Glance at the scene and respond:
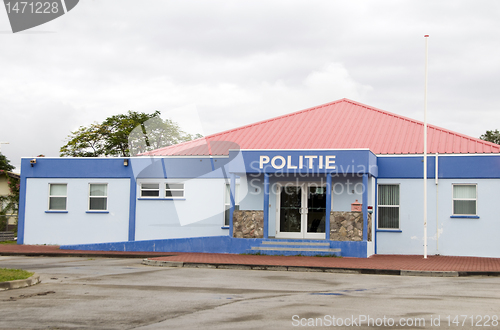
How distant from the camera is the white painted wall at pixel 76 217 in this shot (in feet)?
81.6

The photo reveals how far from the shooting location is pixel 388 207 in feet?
74.7

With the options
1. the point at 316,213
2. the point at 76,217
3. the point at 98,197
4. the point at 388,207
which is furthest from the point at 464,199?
the point at 76,217

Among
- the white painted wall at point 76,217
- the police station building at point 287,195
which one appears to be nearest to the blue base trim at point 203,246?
the police station building at point 287,195

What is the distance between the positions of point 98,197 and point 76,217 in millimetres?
1348

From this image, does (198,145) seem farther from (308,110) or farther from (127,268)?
(127,268)

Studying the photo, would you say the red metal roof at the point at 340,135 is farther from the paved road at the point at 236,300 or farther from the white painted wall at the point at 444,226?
the paved road at the point at 236,300

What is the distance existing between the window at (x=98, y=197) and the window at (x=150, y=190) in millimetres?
1753

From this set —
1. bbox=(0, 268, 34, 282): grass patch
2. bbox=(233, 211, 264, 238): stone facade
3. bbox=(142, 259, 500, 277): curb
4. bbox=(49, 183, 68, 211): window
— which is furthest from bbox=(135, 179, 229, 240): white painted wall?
bbox=(0, 268, 34, 282): grass patch

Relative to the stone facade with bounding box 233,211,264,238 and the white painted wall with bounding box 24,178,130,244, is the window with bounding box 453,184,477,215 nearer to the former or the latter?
the stone facade with bounding box 233,211,264,238

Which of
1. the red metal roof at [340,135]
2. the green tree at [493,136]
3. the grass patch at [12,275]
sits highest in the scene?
the green tree at [493,136]

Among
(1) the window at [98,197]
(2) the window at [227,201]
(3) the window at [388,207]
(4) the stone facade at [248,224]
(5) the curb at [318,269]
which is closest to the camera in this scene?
(5) the curb at [318,269]

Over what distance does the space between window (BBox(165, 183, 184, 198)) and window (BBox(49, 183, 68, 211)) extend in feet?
15.8

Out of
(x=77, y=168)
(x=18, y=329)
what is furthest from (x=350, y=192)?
(x=18, y=329)

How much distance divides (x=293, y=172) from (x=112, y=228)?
9.09 m
